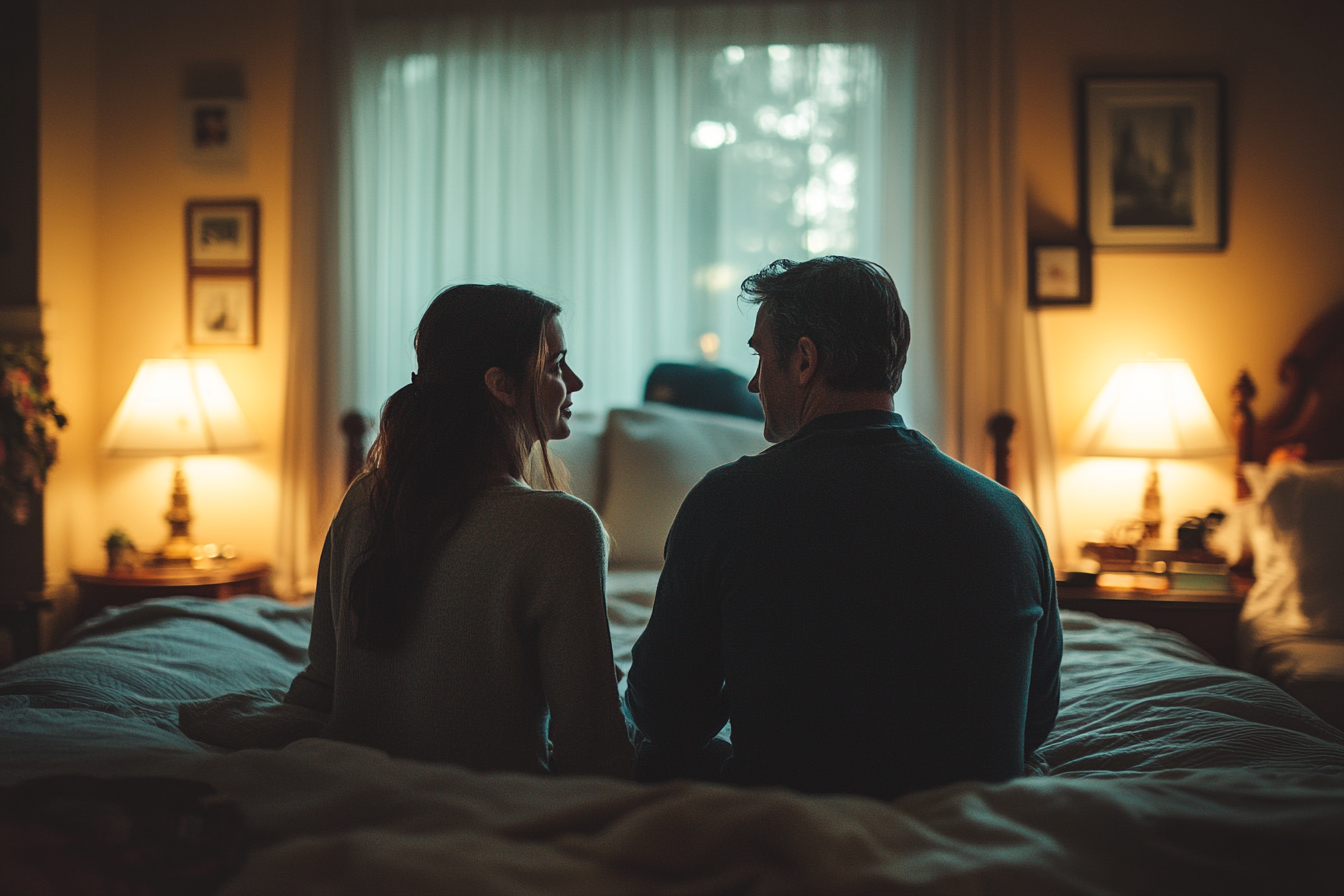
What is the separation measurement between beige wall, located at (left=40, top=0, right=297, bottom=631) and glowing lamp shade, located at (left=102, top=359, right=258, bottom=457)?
0.34 metres

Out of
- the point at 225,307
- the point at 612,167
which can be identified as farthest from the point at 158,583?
the point at 612,167

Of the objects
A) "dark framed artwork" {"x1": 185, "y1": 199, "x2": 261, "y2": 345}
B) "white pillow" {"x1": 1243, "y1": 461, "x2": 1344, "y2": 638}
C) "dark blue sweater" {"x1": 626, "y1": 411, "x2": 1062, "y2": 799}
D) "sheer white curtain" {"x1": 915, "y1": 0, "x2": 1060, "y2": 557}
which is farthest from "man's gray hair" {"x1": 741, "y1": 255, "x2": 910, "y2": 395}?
"dark framed artwork" {"x1": 185, "y1": 199, "x2": 261, "y2": 345}

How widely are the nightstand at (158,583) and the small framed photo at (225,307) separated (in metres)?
0.91

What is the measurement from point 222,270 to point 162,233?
281mm

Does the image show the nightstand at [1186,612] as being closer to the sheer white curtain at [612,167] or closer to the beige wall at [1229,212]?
the beige wall at [1229,212]

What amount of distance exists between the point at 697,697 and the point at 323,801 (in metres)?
0.48

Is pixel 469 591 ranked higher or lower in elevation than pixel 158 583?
higher

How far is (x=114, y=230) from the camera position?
11.7ft

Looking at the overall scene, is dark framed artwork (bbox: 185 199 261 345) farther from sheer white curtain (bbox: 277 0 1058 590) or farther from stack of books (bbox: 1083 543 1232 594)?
stack of books (bbox: 1083 543 1232 594)

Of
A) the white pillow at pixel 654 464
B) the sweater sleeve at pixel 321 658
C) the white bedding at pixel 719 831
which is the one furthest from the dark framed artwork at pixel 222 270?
the white bedding at pixel 719 831

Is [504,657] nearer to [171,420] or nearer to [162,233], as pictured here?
[171,420]

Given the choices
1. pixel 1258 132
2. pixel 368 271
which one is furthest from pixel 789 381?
pixel 1258 132

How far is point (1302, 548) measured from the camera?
2434mm

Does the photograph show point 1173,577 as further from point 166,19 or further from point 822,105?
point 166,19
